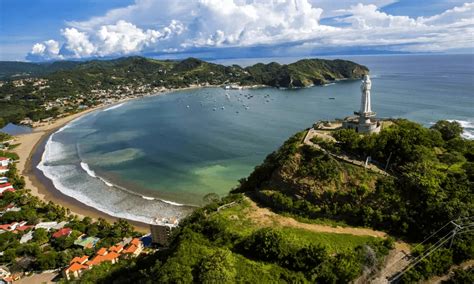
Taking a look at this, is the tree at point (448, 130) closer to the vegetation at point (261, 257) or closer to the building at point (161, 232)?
the vegetation at point (261, 257)

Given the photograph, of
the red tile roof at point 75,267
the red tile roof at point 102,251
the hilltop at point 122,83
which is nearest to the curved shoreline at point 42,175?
the red tile roof at point 102,251

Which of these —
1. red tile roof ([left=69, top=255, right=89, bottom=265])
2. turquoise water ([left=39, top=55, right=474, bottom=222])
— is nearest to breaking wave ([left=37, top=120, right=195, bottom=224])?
turquoise water ([left=39, top=55, right=474, bottom=222])

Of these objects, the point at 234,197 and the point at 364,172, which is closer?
the point at 364,172

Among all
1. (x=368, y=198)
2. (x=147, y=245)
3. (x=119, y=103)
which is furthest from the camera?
(x=119, y=103)

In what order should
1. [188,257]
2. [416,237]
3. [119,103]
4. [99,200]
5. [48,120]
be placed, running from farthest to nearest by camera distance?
1. [119,103]
2. [48,120]
3. [99,200]
4. [416,237]
5. [188,257]

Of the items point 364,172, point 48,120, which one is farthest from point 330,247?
point 48,120

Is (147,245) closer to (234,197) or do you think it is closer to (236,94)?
(234,197)
